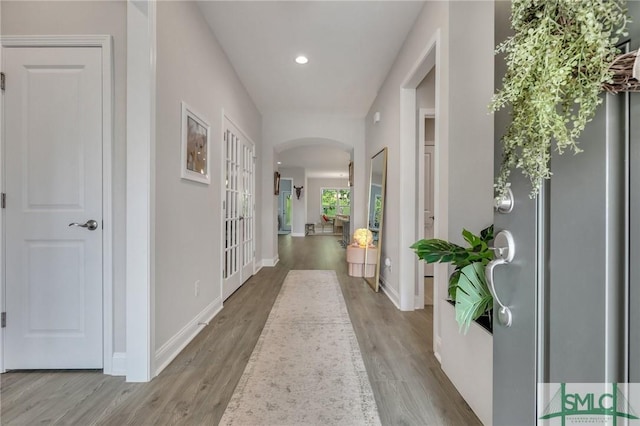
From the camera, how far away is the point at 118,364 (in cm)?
173

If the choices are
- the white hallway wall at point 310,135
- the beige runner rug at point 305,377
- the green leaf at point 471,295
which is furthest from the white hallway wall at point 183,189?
the white hallway wall at point 310,135

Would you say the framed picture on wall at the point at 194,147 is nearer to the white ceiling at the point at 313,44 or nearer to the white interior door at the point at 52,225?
the white interior door at the point at 52,225

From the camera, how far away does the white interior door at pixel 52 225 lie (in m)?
1.76

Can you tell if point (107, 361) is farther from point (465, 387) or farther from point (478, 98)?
point (478, 98)

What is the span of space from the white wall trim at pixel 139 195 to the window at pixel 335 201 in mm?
12262

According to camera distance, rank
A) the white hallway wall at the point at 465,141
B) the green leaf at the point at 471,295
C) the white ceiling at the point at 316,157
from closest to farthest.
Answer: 1. the green leaf at the point at 471,295
2. the white hallway wall at the point at 465,141
3. the white ceiling at the point at 316,157

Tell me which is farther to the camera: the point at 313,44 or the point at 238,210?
the point at 238,210

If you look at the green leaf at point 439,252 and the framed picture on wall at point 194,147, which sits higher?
the framed picture on wall at point 194,147

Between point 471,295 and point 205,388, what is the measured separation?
152cm

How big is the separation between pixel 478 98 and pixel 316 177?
1227 cm

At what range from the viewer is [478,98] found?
1.55 m

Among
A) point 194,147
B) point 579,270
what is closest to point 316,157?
point 194,147
